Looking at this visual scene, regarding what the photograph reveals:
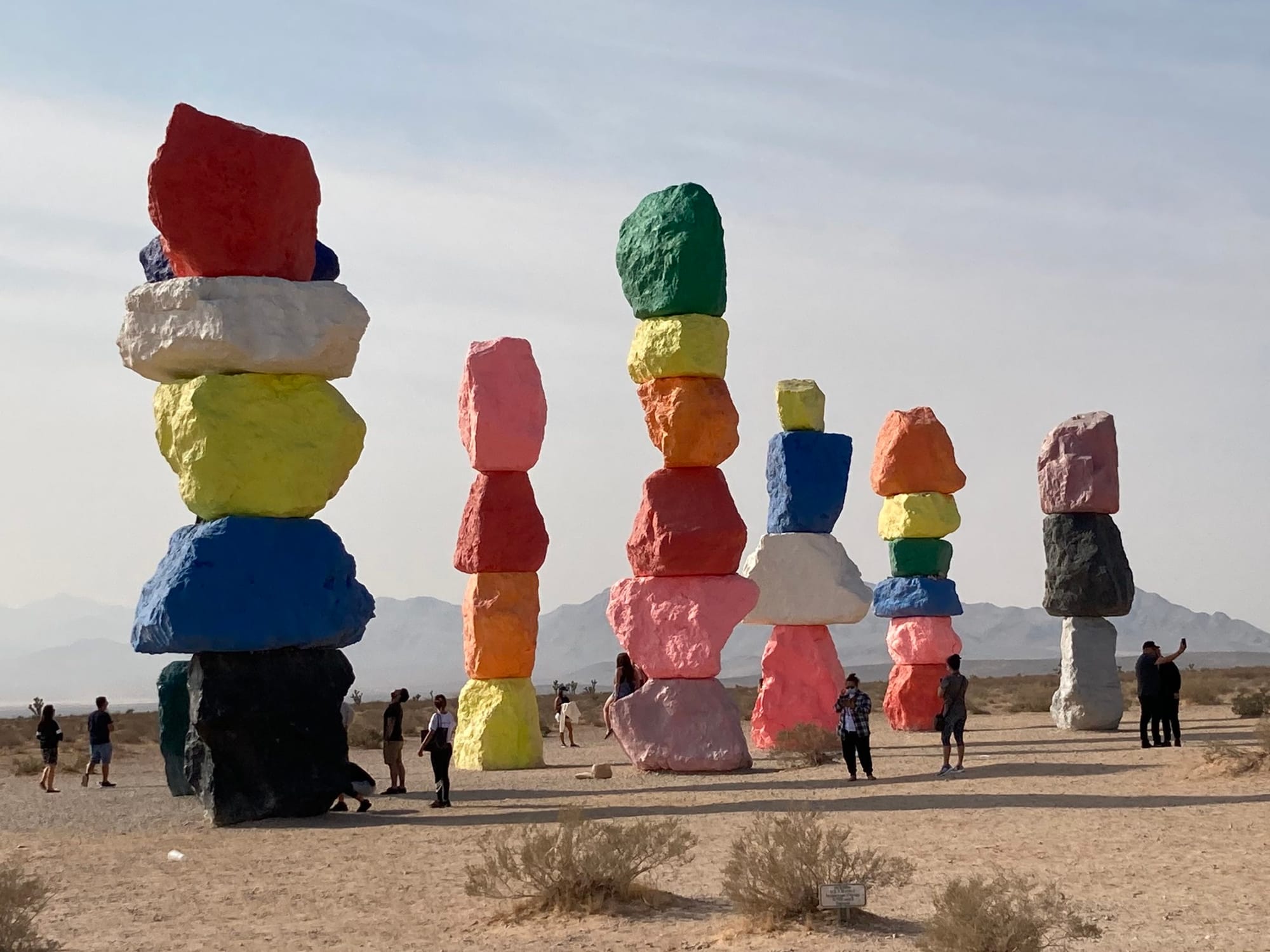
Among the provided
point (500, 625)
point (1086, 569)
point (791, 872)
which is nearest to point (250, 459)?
point (791, 872)

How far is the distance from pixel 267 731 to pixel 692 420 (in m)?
6.67

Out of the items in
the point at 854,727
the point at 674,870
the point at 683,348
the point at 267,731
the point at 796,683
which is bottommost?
the point at 674,870

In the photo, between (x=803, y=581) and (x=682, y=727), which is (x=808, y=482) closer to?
(x=803, y=581)

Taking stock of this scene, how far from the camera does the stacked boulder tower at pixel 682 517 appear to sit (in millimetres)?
16516

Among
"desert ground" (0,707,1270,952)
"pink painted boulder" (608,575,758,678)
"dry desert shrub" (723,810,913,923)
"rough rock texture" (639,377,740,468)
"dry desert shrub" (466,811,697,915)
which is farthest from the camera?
"rough rock texture" (639,377,740,468)

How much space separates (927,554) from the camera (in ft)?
78.4

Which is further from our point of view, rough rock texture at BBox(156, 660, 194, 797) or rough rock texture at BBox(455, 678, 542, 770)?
rough rock texture at BBox(455, 678, 542, 770)

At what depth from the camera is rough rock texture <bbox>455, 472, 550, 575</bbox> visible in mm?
18844

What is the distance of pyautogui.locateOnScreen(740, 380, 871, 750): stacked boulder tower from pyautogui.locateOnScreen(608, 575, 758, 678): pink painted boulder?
312cm

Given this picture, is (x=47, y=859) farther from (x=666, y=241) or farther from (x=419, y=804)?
(x=666, y=241)

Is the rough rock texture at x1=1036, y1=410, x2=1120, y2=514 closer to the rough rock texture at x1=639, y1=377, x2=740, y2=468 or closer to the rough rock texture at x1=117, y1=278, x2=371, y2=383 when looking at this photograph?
the rough rock texture at x1=639, y1=377, x2=740, y2=468

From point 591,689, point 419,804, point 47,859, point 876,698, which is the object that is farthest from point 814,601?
point 591,689

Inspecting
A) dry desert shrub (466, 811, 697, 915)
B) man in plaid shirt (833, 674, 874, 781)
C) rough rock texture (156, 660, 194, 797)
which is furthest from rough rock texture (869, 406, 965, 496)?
dry desert shrub (466, 811, 697, 915)

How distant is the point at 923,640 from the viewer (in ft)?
76.4
